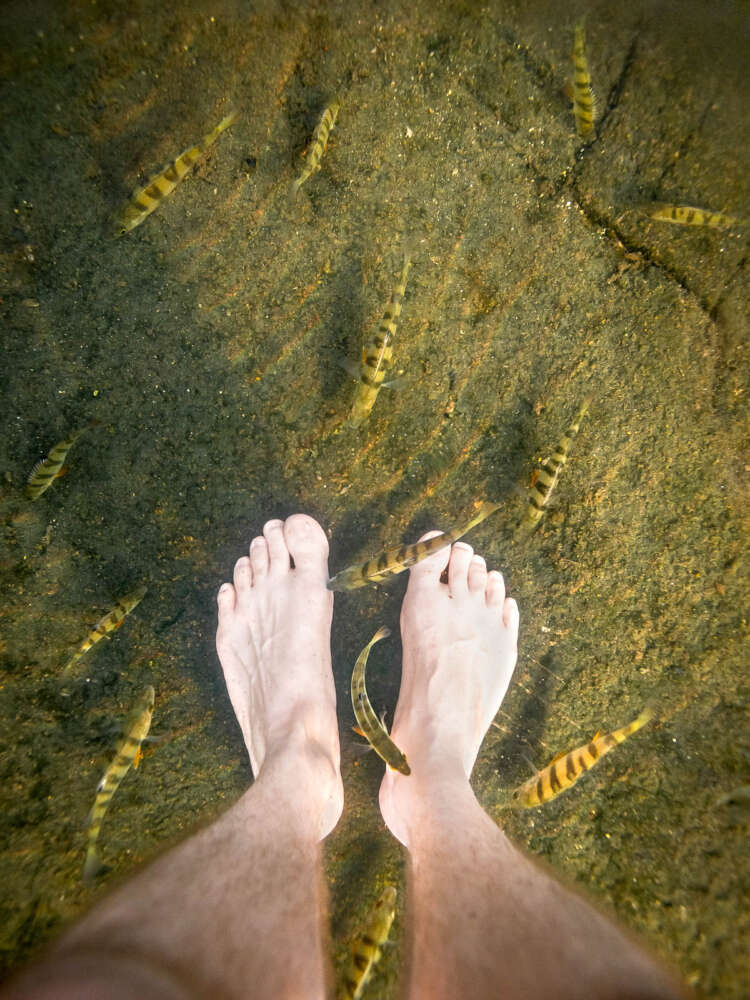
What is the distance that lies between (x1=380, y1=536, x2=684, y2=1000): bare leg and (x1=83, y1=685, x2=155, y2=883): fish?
156 cm

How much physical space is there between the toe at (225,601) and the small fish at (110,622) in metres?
0.50

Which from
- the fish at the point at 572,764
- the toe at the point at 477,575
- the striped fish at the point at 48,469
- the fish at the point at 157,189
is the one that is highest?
the fish at the point at 157,189

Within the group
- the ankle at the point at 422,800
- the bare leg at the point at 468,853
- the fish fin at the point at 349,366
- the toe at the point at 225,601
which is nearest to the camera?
the bare leg at the point at 468,853

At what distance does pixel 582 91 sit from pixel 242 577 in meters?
3.73

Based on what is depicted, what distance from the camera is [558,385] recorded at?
382 cm

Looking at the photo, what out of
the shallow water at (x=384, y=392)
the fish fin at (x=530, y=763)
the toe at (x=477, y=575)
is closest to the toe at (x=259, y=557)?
the shallow water at (x=384, y=392)

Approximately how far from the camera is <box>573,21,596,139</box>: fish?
328 centimetres

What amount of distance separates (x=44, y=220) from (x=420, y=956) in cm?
442

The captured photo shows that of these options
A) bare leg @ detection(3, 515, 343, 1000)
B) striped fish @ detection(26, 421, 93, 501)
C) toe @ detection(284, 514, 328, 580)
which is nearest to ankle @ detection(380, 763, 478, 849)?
bare leg @ detection(3, 515, 343, 1000)

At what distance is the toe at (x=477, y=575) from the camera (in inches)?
155

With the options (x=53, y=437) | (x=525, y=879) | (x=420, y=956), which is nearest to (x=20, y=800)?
(x=53, y=437)

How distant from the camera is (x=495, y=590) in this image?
3896 millimetres

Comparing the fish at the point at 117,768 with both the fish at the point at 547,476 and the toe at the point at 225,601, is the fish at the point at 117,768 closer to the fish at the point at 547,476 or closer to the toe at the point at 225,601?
the toe at the point at 225,601

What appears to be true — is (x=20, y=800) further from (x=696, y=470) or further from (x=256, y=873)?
(x=696, y=470)
